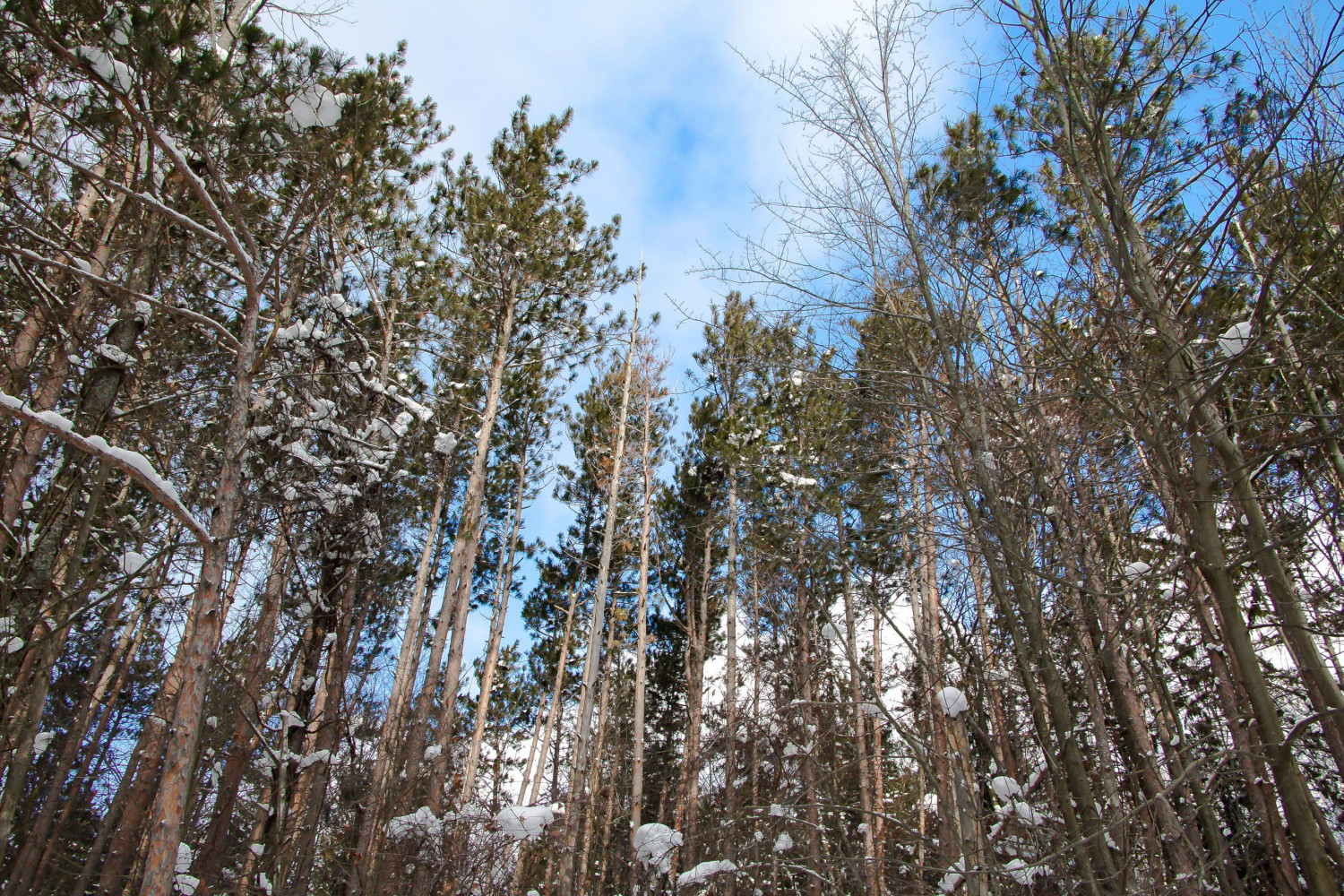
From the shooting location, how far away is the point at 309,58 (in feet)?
13.6

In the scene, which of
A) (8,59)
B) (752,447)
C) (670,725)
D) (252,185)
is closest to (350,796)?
(252,185)

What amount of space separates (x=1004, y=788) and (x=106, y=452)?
5.54m

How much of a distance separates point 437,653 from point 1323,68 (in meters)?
9.11

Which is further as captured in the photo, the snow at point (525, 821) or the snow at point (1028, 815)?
the snow at point (525, 821)

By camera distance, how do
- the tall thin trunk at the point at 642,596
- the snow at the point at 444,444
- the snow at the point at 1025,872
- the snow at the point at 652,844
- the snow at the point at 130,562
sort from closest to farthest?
→ the snow at the point at 1025,872 → the snow at the point at 130,562 → the snow at the point at 652,844 → the snow at the point at 444,444 → the tall thin trunk at the point at 642,596

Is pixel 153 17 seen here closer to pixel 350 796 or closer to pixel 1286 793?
pixel 1286 793

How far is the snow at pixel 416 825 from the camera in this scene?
5953mm

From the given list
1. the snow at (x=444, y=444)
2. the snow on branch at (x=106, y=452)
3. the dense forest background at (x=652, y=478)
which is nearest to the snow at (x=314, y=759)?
the dense forest background at (x=652, y=478)

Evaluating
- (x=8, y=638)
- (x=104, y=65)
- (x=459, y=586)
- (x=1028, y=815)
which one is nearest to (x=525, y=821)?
(x=459, y=586)

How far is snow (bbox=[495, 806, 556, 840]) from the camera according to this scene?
6273 millimetres

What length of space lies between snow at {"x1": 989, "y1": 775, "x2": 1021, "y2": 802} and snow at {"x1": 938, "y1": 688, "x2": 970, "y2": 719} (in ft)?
1.66

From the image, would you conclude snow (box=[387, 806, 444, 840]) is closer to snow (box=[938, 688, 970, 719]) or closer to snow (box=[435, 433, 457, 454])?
snow (box=[435, 433, 457, 454])

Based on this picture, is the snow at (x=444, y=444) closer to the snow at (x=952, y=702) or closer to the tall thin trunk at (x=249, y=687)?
the tall thin trunk at (x=249, y=687)

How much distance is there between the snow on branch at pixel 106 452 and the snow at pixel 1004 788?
4927 millimetres
